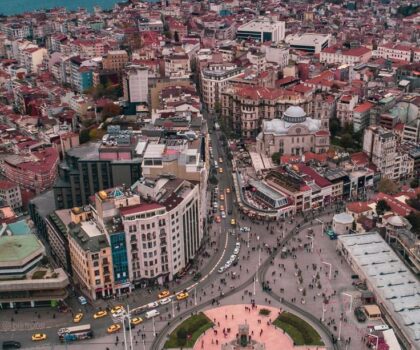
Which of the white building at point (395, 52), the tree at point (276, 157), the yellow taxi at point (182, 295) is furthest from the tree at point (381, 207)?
the white building at point (395, 52)

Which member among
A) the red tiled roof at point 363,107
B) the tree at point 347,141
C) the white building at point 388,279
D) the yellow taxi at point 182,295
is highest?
the red tiled roof at point 363,107

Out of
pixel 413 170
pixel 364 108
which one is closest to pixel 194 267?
pixel 413 170

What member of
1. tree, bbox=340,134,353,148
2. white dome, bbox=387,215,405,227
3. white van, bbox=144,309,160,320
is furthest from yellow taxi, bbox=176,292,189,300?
tree, bbox=340,134,353,148

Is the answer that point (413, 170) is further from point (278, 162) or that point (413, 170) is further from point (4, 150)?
point (4, 150)

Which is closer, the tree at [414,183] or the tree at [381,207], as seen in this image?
the tree at [381,207]

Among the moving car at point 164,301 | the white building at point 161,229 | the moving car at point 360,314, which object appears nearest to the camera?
the moving car at point 360,314

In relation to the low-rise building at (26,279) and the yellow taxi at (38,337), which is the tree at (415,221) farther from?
the yellow taxi at (38,337)
